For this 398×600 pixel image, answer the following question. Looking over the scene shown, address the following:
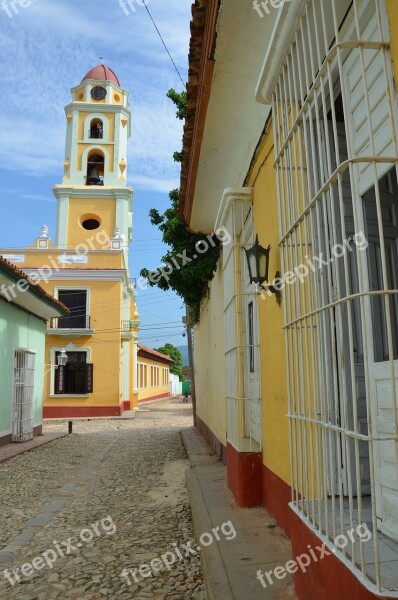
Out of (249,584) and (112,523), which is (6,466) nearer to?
(112,523)

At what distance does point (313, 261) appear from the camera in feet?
7.95

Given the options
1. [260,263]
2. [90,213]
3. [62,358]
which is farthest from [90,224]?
[260,263]

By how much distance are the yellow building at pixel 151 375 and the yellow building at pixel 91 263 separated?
423 cm

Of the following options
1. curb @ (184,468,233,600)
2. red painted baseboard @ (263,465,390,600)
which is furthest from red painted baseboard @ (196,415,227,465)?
red painted baseboard @ (263,465,390,600)

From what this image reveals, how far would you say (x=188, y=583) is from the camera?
3.21 metres

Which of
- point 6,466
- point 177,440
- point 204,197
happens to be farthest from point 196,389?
point 204,197

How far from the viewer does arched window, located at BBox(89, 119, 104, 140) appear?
23134 mm

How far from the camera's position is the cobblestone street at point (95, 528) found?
3.24 m

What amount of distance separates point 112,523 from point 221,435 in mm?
2384

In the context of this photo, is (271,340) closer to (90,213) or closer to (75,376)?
(75,376)

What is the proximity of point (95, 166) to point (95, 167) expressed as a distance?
5 cm

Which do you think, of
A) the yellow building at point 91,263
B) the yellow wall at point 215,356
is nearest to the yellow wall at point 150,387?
the yellow building at point 91,263

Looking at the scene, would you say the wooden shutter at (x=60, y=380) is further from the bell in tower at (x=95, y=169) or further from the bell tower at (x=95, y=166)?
the bell in tower at (x=95, y=169)

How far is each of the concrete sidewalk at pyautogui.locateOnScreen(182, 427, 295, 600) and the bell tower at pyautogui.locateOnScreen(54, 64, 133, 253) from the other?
1709 centimetres
